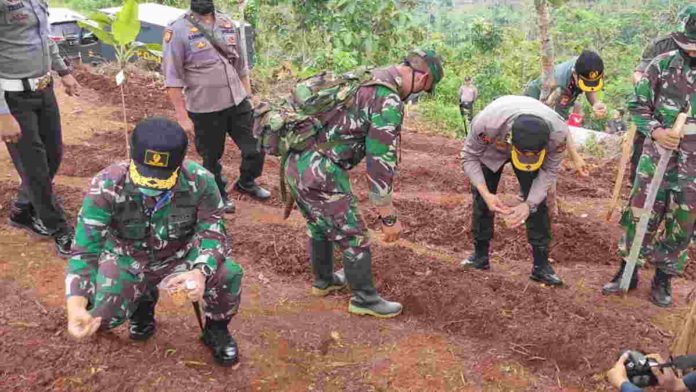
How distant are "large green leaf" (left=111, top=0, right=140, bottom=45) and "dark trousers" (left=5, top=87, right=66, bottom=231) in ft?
4.10

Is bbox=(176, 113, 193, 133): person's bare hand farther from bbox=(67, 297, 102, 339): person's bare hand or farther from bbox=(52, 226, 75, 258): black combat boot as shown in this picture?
bbox=(67, 297, 102, 339): person's bare hand

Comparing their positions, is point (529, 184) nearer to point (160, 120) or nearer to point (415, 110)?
point (160, 120)

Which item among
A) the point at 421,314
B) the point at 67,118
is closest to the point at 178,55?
the point at 421,314

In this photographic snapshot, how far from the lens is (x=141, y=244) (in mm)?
2912

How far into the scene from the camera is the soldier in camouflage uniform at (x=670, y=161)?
3705 mm

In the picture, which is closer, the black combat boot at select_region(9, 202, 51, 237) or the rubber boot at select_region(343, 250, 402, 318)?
the rubber boot at select_region(343, 250, 402, 318)

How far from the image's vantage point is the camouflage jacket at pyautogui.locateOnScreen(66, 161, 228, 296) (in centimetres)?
265

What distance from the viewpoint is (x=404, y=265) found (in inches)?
172

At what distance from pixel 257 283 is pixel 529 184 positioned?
6.53 ft

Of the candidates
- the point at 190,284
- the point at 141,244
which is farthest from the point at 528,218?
the point at 141,244

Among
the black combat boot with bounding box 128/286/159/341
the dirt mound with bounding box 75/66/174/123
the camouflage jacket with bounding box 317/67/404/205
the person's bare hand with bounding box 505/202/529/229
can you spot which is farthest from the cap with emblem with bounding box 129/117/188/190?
the dirt mound with bounding box 75/66/174/123

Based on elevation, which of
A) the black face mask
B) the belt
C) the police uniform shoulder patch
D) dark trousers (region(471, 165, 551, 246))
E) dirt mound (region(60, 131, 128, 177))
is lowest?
dirt mound (region(60, 131, 128, 177))

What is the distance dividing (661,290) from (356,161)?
7.79ft

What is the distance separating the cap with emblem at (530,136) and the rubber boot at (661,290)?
137cm
